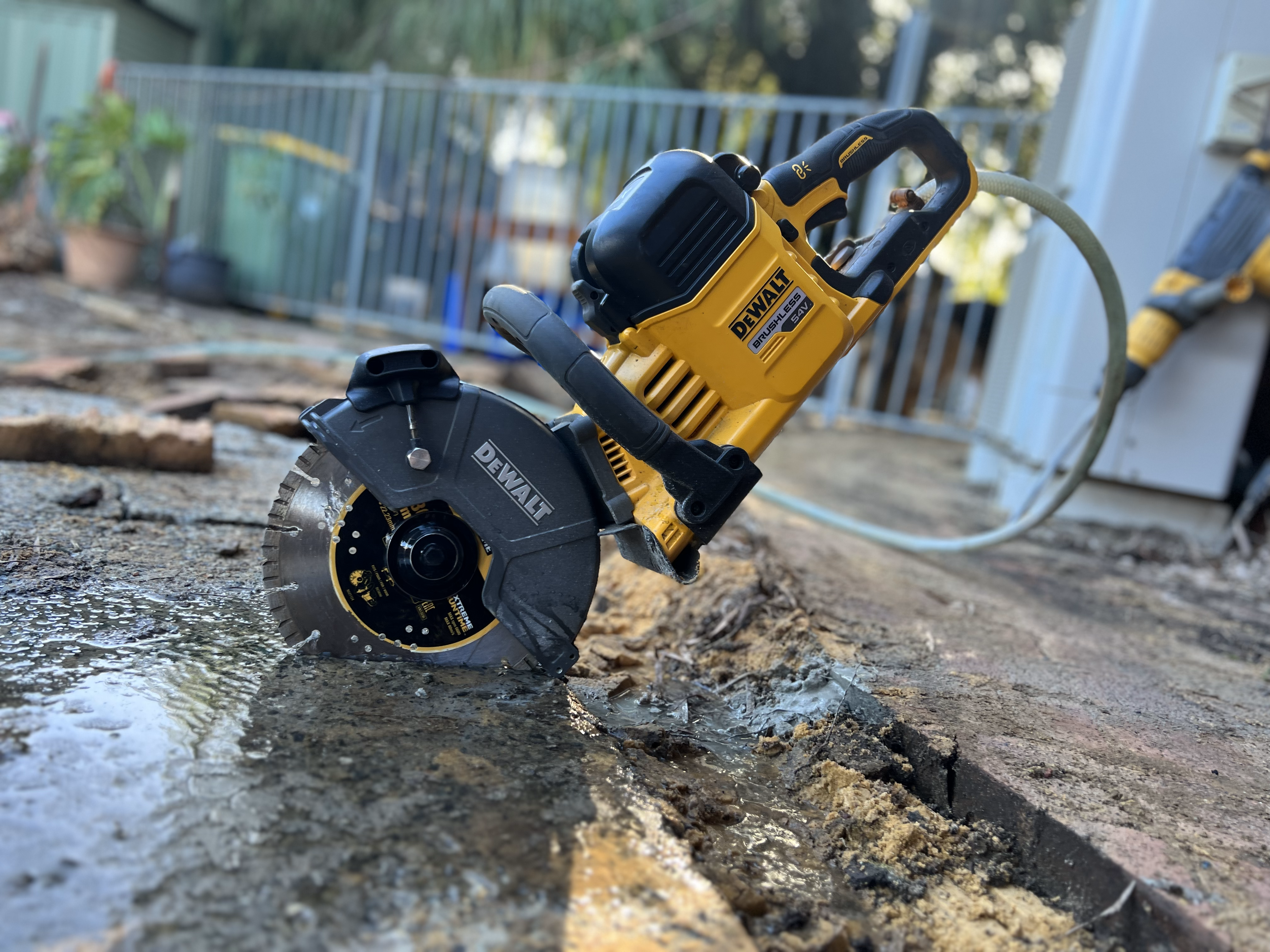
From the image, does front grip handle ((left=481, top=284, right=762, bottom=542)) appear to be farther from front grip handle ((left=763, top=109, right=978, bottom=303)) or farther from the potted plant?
the potted plant

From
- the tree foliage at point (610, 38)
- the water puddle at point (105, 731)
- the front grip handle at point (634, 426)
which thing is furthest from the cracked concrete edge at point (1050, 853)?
the tree foliage at point (610, 38)

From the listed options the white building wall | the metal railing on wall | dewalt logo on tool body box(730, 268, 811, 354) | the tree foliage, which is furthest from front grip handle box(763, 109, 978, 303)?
the tree foliage

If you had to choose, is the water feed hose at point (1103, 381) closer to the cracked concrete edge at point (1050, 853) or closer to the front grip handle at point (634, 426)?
the front grip handle at point (634, 426)

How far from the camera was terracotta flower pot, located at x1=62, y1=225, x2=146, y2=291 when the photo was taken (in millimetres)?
7961

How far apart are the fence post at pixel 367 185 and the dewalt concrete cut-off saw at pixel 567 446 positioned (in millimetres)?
6739

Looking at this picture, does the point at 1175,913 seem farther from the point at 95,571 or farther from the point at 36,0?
the point at 36,0

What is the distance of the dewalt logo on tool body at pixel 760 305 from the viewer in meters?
1.87

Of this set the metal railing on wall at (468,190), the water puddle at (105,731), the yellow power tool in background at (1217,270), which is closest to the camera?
the water puddle at (105,731)

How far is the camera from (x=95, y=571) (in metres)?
2.06

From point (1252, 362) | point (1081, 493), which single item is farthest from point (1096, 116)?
point (1081, 493)

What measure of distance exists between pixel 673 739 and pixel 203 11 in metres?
13.1

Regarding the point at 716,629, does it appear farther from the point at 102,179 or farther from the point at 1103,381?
the point at 102,179

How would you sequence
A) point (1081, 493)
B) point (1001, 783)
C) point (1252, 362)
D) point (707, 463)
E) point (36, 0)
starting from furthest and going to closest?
point (36, 0), point (1081, 493), point (1252, 362), point (707, 463), point (1001, 783)

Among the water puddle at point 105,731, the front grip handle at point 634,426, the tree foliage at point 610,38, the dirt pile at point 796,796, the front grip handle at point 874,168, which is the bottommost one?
the dirt pile at point 796,796
